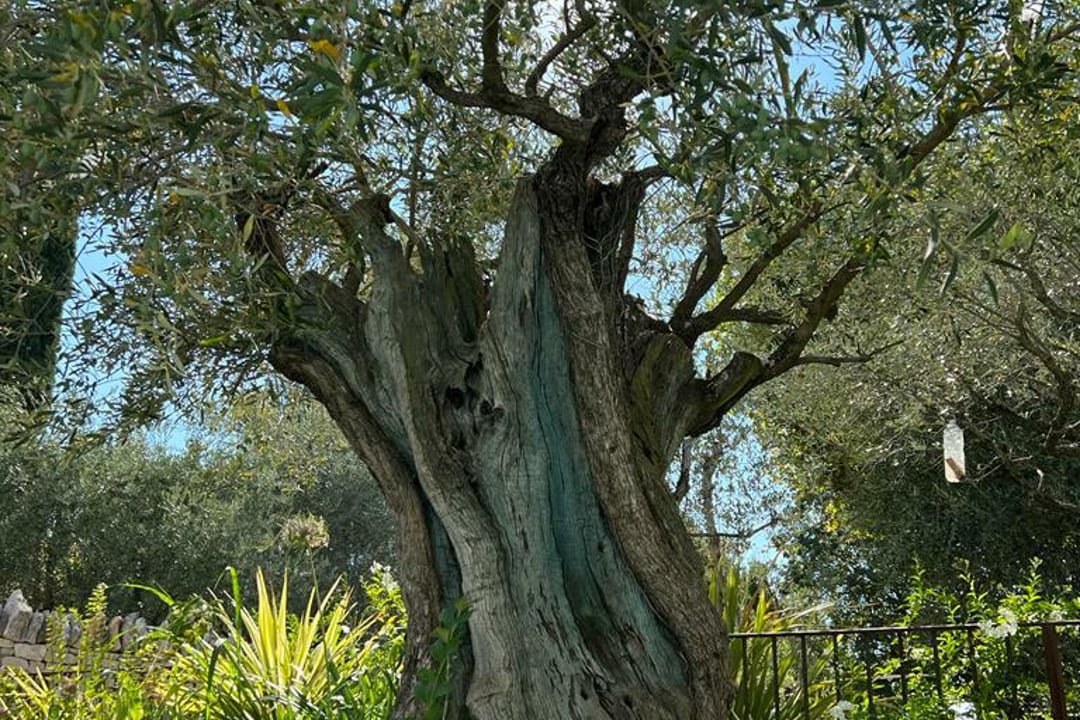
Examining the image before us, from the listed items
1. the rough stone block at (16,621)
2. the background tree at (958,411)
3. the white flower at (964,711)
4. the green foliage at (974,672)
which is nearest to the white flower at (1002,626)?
the green foliage at (974,672)

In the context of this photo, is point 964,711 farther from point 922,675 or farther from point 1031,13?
point 1031,13

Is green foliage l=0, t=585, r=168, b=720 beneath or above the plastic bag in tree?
beneath

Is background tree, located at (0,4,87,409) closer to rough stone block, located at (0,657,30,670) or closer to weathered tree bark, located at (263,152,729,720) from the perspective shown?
weathered tree bark, located at (263,152,729,720)

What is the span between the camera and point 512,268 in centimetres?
445

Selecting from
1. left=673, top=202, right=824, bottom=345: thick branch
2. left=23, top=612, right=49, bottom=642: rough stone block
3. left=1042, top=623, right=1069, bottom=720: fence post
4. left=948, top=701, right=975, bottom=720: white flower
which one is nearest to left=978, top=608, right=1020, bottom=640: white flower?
left=1042, top=623, right=1069, bottom=720: fence post

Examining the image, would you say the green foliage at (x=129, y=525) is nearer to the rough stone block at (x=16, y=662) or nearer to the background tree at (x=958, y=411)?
the rough stone block at (x=16, y=662)

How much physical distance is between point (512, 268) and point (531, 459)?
2.84 ft

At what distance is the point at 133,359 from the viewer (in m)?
5.37

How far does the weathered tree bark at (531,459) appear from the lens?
4.01 m

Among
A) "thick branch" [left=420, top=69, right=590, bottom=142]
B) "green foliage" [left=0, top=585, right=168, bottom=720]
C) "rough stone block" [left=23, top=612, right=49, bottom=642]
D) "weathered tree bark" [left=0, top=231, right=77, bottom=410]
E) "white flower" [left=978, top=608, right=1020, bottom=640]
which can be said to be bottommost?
"green foliage" [left=0, top=585, right=168, bottom=720]

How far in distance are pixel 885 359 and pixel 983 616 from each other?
2.25 metres

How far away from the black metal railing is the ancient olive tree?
7.29 ft

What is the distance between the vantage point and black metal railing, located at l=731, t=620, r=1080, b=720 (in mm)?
6004

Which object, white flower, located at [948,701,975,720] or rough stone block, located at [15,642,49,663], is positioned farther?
rough stone block, located at [15,642,49,663]
